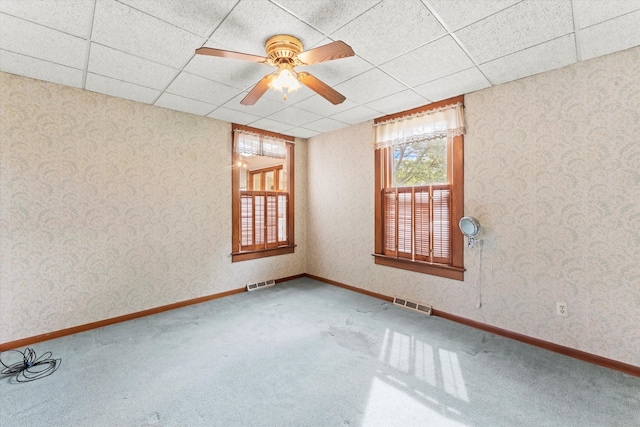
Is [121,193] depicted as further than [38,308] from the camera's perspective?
Yes

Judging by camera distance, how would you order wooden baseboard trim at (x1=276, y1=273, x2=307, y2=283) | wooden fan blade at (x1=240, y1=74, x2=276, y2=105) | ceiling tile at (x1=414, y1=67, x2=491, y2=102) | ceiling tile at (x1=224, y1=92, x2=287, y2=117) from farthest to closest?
wooden baseboard trim at (x1=276, y1=273, x2=307, y2=283) → ceiling tile at (x1=224, y1=92, x2=287, y2=117) → ceiling tile at (x1=414, y1=67, x2=491, y2=102) → wooden fan blade at (x1=240, y1=74, x2=276, y2=105)

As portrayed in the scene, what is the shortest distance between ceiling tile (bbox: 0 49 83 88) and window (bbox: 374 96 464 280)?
11.3ft

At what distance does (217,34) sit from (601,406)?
370cm

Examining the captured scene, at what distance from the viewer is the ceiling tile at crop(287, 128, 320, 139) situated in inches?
177

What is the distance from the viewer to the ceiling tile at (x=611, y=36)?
188cm

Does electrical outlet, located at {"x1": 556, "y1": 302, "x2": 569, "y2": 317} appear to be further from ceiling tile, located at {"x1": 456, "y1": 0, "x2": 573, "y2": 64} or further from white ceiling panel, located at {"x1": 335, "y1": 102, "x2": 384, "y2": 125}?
white ceiling panel, located at {"x1": 335, "y1": 102, "x2": 384, "y2": 125}

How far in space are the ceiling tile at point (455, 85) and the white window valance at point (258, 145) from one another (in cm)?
245

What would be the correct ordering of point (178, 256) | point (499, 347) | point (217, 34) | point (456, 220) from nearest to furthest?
point (217, 34) < point (499, 347) < point (456, 220) < point (178, 256)

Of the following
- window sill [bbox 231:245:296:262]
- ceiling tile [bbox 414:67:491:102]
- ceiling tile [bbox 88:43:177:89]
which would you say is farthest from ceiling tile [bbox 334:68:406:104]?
window sill [bbox 231:245:296:262]

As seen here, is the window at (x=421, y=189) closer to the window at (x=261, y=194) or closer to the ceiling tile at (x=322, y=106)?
the ceiling tile at (x=322, y=106)

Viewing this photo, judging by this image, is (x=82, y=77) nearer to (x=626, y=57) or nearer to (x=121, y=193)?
(x=121, y=193)

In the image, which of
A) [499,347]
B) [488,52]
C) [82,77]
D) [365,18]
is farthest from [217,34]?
[499,347]

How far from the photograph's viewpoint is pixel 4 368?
230 cm

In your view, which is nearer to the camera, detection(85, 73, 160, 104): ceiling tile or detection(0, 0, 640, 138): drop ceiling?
detection(0, 0, 640, 138): drop ceiling
